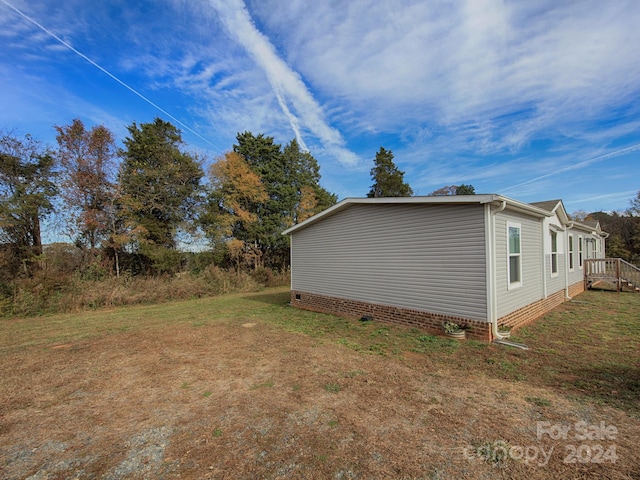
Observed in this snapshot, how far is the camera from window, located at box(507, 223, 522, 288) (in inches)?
248

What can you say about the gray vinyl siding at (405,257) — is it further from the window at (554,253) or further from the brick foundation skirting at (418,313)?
the window at (554,253)

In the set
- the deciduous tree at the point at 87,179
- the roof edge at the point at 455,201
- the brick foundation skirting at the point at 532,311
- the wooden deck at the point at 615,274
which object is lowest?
the brick foundation skirting at the point at 532,311

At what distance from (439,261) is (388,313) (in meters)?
2.00

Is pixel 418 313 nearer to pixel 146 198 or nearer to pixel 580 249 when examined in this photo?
pixel 580 249

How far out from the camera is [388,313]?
7207mm

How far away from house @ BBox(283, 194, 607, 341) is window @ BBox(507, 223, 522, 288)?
0.02m

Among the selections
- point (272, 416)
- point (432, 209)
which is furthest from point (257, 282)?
point (272, 416)

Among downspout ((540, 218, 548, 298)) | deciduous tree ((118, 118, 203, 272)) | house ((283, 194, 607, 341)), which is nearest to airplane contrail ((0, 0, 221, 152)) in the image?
deciduous tree ((118, 118, 203, 272))

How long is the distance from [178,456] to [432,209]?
600 centimetres

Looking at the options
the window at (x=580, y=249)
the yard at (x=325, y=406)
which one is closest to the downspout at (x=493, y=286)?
the yard at (x=325, y=406)

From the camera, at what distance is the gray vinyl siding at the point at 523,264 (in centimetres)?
581

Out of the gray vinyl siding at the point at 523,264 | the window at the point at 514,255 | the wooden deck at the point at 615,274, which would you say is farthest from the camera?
the wooden deck at the point at 615,274

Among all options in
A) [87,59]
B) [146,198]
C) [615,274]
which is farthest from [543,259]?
[146,198]

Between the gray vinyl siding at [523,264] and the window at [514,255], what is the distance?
15 cm
